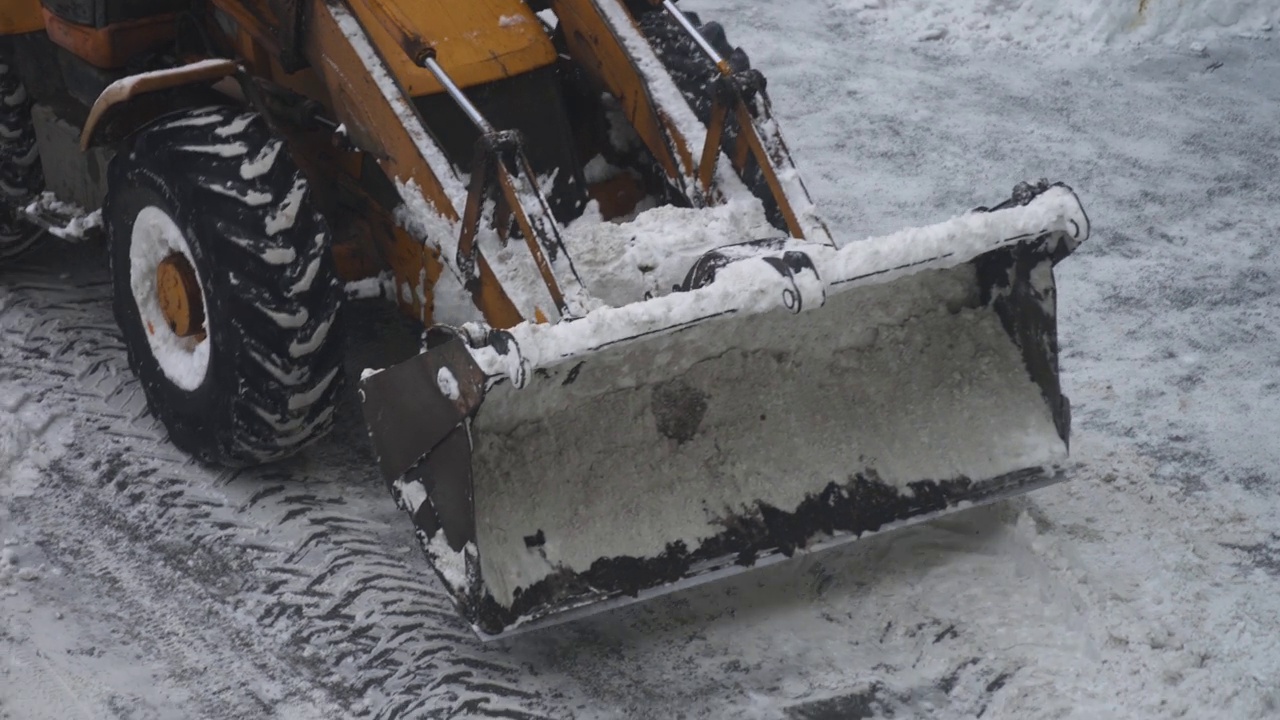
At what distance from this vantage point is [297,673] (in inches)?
136

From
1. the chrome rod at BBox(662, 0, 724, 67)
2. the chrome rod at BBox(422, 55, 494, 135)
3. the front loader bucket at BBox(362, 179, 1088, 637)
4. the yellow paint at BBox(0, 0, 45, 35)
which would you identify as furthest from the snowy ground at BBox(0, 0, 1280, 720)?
the chrome rod at BBox(662, 0, 724, 67)

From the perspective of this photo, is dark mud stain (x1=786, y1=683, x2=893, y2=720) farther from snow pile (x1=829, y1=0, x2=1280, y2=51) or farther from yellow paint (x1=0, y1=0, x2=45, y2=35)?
snow pile (x1=829, y1=0, x2=1280, y2=51)

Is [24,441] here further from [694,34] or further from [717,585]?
[694,34]

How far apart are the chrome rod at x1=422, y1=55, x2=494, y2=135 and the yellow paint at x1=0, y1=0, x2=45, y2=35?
173cm

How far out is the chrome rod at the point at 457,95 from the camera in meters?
3.53

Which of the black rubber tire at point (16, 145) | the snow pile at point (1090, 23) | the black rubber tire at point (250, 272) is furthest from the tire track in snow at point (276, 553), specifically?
the snow pile at point (1090, 23)

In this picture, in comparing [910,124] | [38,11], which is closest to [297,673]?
[38,11]

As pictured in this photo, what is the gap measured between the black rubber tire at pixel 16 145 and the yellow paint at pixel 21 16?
0.15 m

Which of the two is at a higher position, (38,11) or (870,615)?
(38,11)

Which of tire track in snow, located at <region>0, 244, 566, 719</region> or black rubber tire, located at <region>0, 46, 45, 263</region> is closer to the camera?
tire track in snow, located at <region>0, 244, 566, 719</region>

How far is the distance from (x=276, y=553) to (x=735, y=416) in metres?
1.30

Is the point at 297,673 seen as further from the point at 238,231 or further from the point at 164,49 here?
the point at 164,49

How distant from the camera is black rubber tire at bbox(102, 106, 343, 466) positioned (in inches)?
144

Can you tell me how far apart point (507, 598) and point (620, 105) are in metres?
1.67
